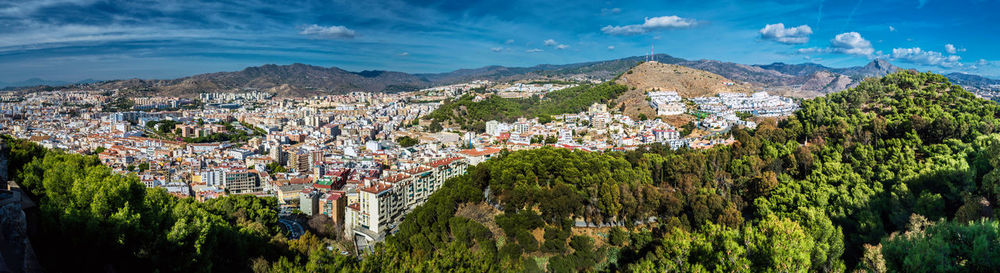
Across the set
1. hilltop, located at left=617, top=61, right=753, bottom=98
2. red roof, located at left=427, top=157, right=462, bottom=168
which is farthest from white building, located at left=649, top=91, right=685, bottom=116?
red roof, located at left=427, top=157, right=462, bottom=168

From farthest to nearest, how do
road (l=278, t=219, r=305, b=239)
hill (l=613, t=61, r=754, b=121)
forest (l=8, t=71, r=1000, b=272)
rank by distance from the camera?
hill (l=613, t=61, r=754, b=121) → road (l=278, t=219, r=305, b=239) → forest (l=8, t=71, r=1000, b=272)

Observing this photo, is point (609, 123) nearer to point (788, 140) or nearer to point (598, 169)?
point (788, 140)

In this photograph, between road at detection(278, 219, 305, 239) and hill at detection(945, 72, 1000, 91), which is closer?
road at detection(278, 219, 305, 239)

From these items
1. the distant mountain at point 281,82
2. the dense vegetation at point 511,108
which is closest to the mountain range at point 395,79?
the distant mountain at point 281,82

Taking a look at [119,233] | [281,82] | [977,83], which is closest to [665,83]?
[977,83]

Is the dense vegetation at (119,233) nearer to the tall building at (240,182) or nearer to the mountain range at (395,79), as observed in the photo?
the tall building at (240,182)

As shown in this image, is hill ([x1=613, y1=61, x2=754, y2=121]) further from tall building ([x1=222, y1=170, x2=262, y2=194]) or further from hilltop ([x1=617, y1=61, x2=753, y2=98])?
tall building ([x1=222, y1=170, x2=262, y2=194])

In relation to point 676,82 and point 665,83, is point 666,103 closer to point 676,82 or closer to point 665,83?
point 665,83
